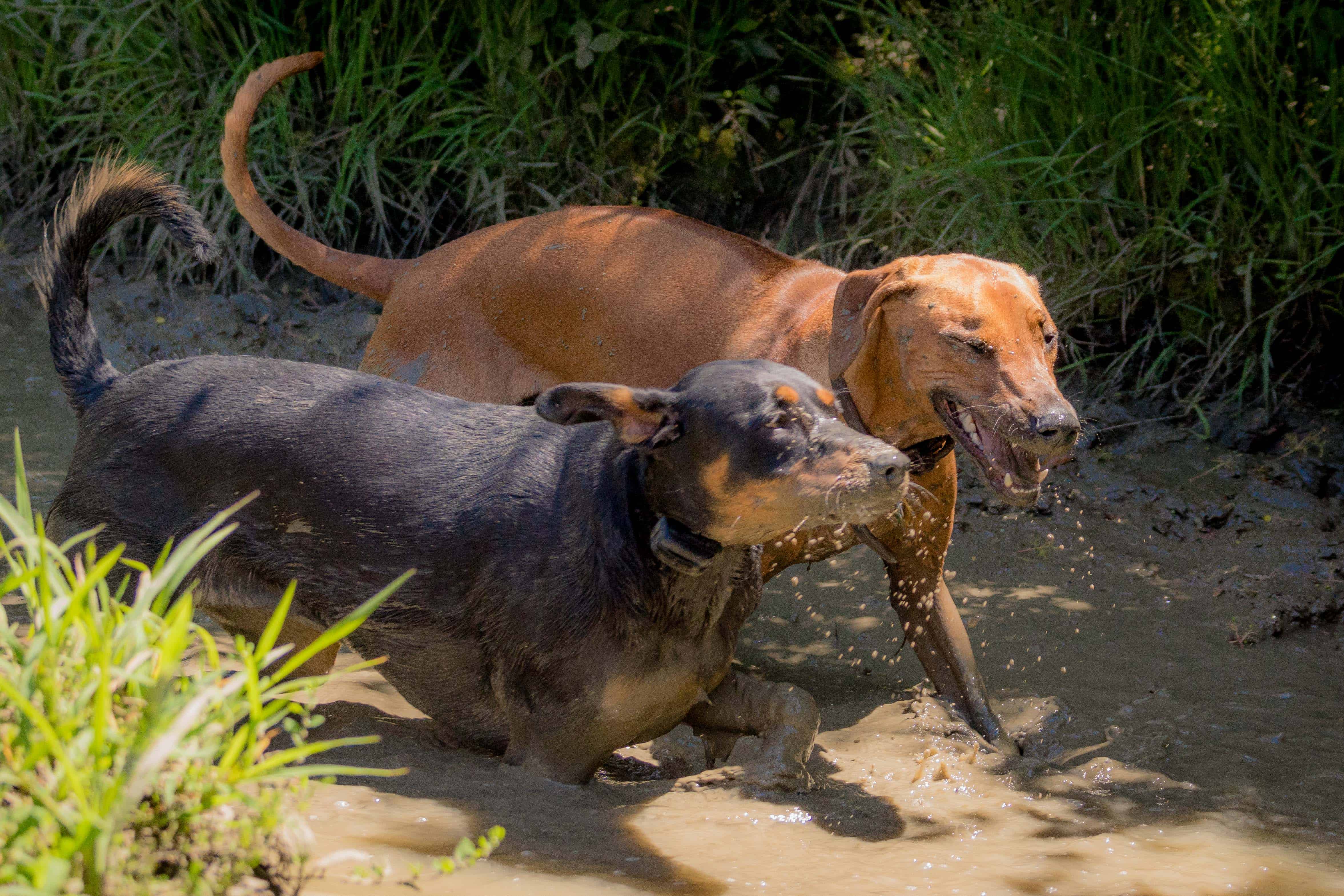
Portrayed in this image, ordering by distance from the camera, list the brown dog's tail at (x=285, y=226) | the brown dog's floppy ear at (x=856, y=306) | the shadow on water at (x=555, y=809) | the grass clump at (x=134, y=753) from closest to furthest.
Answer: the grass clump at (x=134, y=753) < the shadow on water at (x=555, y=809) < the brown dog's floppy ear at (x=856, y=306) < the brown dog's tail at (x=285, y=226)

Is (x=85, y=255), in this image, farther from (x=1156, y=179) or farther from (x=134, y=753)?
(x=1156, y=179)

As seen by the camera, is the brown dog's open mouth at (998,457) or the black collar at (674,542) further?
the brown dog's open mouth at (998,457)

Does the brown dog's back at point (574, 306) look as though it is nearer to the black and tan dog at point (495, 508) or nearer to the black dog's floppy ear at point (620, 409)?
the black and tan dog at point (495, 508)

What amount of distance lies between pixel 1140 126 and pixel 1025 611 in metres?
2.13

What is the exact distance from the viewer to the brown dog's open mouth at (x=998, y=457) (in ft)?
11.2

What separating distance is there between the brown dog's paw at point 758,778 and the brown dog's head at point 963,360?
0.91 meters

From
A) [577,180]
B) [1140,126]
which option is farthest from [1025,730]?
[577,180]

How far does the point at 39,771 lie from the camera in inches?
73.9

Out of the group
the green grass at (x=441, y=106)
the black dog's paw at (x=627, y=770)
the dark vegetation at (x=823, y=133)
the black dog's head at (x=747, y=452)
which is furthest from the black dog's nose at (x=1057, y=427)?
the green grass at (x=441, y=106)

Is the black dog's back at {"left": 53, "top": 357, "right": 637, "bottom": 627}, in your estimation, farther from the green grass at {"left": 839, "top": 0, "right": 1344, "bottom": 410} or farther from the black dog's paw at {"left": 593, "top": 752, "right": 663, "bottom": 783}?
the green grass at {"left": 839, "top": 0, "right": 1344, "bottom": 410}

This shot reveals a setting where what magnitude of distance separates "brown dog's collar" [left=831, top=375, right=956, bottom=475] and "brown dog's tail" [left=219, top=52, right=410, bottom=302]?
1685mm

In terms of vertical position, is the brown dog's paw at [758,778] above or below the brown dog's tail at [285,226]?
below

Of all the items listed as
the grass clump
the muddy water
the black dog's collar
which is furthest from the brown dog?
the grass clump

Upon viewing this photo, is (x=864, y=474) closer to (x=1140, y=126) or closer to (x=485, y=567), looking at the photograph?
(x=485, y=567)
